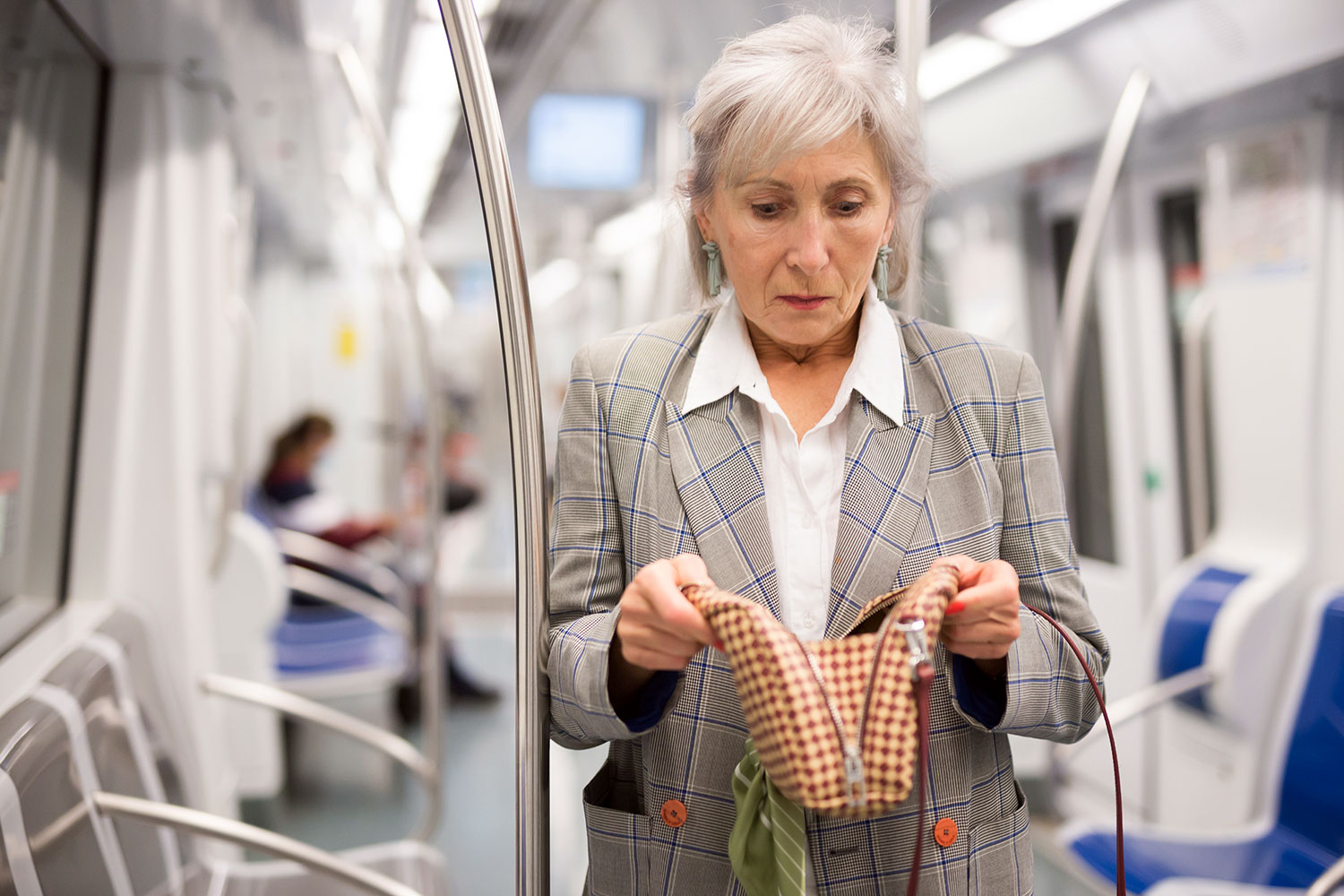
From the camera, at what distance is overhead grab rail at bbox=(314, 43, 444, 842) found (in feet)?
9.32

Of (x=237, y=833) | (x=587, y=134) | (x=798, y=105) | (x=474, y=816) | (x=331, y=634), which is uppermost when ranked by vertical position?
(x=587, y=134)

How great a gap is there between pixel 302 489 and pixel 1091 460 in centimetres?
404

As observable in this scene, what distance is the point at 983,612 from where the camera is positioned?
3.08 feet

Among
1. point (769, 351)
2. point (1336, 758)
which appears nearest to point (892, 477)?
point (769, 351)

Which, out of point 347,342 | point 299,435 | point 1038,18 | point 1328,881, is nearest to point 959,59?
point 1038,18

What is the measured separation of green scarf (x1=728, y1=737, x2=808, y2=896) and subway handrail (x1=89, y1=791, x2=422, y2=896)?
1083mm

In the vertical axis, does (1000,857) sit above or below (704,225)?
below

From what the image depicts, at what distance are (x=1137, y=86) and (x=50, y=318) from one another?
112 inches

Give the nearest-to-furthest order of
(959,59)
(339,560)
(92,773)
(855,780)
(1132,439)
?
1. (855,780)
2. (92,773)
3. (959,59)
4. (1132,439)
5. (339,560)

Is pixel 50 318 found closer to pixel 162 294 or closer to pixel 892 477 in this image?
pixel 162 294

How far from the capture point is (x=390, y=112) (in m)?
5.02

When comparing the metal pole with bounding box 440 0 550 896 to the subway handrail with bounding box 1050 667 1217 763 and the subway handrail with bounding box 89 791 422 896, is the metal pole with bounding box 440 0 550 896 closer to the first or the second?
the subway handrail with bounding box 89 791 422 896

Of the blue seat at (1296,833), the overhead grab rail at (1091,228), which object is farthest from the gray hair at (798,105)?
the blue seat at (1296,833)

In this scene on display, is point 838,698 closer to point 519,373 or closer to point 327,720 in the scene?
point 519,373
